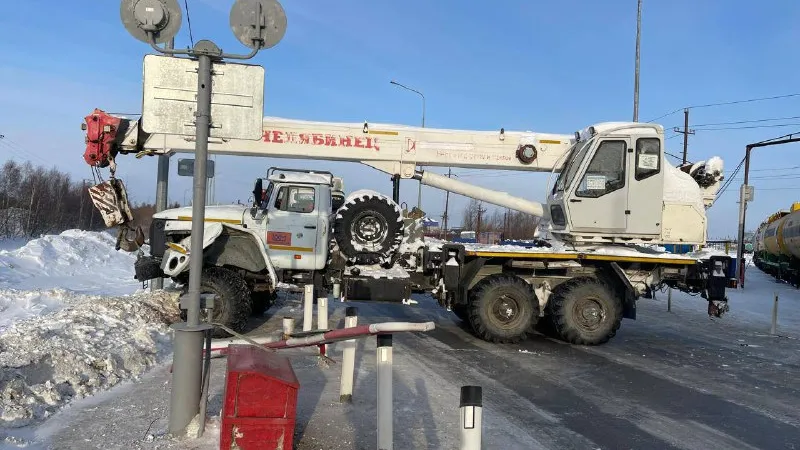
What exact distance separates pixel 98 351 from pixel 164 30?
3.92 meters

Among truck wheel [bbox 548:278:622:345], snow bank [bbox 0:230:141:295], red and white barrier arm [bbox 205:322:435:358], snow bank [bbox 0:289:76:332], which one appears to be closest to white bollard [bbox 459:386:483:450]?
red and white barrier arm [bbox 205:322:435:358]

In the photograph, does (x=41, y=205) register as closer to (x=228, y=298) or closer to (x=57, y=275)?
(x=57, y=275)

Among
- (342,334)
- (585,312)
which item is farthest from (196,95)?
(585,312)

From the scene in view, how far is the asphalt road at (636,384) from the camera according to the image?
559 cm

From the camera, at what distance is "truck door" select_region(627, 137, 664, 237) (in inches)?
388

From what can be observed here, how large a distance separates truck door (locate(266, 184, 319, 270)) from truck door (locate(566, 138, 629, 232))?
4620 millimetres

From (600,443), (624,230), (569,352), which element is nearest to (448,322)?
(569,352)

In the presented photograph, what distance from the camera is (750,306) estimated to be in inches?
671

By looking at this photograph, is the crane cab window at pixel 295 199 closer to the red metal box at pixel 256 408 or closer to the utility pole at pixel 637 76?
the red metal box at pixel 256 408

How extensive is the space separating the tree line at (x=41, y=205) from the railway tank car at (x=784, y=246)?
1281 inches

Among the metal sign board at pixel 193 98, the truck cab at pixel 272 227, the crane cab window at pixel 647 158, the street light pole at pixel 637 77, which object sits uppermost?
the street light pole at pixel 637 77

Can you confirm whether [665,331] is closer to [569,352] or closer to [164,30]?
[569,352]

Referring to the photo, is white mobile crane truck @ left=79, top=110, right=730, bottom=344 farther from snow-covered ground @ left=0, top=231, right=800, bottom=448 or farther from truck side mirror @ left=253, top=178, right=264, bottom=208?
snow-covered ground @ left=0, top=231, right=800, bottom=448

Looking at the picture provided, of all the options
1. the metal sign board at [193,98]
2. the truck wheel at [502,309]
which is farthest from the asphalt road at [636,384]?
the metal sign board at [193,98]
